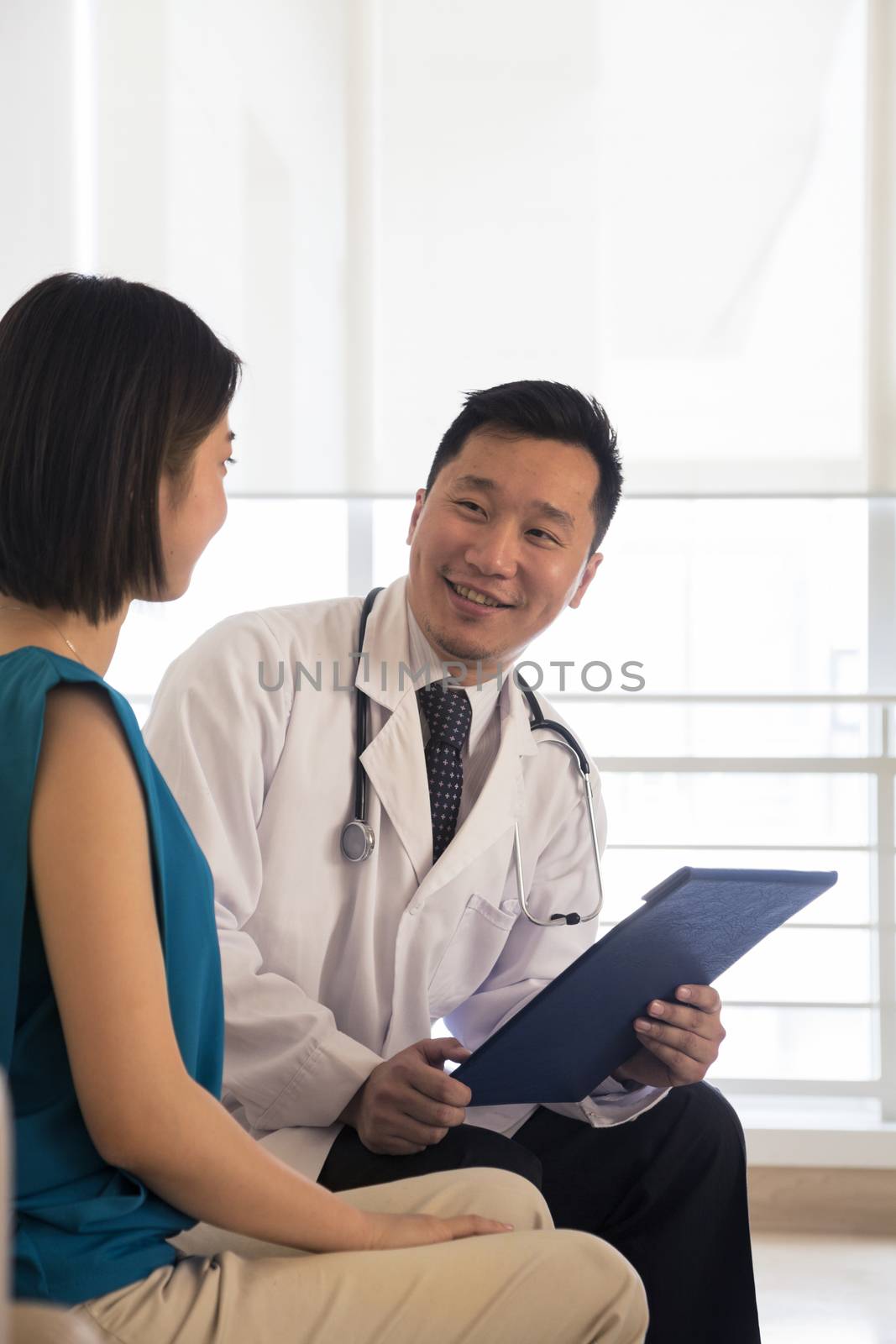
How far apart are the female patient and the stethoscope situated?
543 millimetres

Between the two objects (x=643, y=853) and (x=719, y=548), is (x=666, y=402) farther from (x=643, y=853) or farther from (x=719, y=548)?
(x=643, y=853)

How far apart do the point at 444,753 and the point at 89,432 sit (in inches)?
31.6

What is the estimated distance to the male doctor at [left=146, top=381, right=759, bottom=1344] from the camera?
136cm

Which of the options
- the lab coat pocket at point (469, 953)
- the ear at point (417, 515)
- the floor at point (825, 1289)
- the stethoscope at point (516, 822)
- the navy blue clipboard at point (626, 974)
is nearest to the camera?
the navy blue clipboard at point (626, 974)

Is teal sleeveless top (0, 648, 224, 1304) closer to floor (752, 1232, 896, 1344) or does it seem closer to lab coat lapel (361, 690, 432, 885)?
lab coat lapel (361, 690, 432, 885)

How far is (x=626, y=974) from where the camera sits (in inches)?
49.3

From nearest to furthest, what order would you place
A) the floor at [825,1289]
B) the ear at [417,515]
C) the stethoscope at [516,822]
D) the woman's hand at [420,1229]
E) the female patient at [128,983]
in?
the female patient at [128,983]
the woman's hand at [420,1229]
the stethoscope at [516,822]
the ear at [417,515]
the floor at [825,1289]

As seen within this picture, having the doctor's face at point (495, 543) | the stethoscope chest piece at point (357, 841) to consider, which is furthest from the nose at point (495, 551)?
the stethoscope chest piece at point (357, 841)

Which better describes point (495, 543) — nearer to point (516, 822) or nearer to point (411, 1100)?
point (516, 822)

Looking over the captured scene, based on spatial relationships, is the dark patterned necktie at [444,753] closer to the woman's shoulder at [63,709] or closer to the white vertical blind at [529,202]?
the woman's shoulder at [63,709]

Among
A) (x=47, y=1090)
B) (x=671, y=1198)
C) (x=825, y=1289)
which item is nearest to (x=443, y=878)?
(x=671, y=1198)

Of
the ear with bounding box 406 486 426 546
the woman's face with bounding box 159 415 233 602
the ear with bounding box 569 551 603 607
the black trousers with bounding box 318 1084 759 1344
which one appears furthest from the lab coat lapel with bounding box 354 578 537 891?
the woman's face with bounding box 159 415 233 602

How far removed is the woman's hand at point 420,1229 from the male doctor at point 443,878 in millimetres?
344

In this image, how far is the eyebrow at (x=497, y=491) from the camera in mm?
1639
